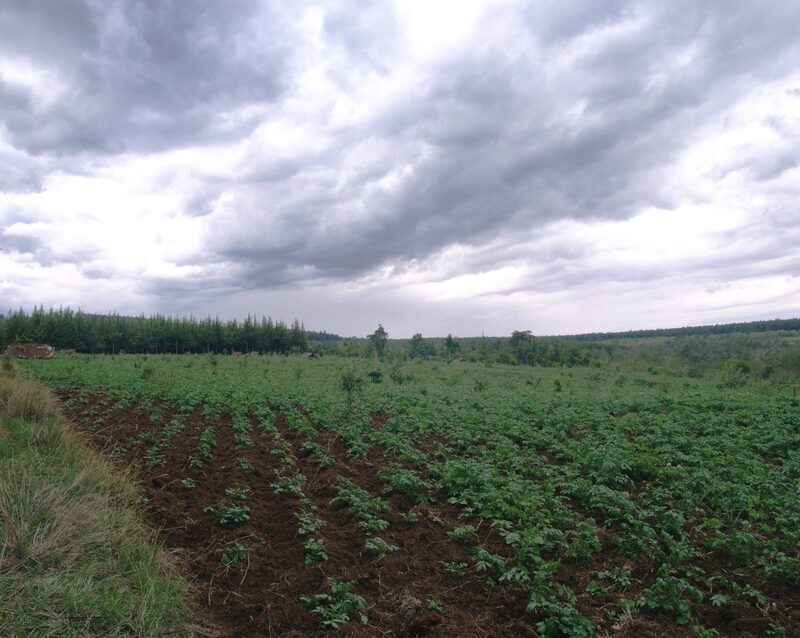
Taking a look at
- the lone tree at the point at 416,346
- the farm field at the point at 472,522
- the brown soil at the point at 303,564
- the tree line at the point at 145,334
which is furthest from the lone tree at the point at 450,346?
the brown soil at the point at 303,564

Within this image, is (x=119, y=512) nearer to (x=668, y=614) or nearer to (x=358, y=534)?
(x=358, y=534)

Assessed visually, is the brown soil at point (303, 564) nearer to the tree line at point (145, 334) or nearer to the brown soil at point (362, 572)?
the brown soil at point (362, 572)

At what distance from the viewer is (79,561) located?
4.45 metres

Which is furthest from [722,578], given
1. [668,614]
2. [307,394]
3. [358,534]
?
[307,394]

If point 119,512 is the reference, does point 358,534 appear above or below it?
below

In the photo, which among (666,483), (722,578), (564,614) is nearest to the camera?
(564,614)

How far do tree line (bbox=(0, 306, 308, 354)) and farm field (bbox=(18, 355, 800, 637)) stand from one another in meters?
64.6

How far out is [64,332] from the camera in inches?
2559

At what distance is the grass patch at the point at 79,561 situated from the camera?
3582 mm

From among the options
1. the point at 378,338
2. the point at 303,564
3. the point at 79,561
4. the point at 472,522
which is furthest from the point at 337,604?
the point at 378,338

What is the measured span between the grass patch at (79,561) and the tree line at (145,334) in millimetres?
66146

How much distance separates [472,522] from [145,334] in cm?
7716

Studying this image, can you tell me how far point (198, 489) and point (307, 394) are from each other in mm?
11128

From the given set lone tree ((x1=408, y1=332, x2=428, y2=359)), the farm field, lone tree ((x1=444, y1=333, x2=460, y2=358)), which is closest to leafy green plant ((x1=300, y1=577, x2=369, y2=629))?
the farm field
